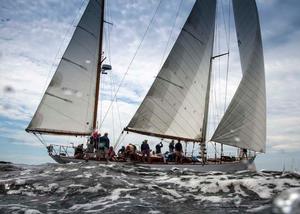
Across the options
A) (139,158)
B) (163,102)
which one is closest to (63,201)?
(139,158)

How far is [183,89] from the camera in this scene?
2650 cm

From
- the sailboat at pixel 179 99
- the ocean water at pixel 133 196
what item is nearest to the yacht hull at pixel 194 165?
the sailboat at pixel 179 99

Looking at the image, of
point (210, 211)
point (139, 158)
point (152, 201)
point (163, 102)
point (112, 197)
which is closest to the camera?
point (210, 211)

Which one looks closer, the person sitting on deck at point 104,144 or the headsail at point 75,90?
the person sitting on deck at point 104,144

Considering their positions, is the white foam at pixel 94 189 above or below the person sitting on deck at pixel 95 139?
below

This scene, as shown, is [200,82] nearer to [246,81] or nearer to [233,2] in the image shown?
[246,81]

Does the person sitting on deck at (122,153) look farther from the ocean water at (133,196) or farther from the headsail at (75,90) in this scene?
the ocean water at (133,196)

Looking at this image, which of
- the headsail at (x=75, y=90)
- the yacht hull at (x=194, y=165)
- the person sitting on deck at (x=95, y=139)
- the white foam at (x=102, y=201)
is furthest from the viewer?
the headsail at (x=75, y=90)

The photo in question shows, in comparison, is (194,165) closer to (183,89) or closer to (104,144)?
(183,89)

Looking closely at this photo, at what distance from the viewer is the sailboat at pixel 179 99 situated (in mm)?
24969

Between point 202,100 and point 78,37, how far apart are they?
40.0 feet

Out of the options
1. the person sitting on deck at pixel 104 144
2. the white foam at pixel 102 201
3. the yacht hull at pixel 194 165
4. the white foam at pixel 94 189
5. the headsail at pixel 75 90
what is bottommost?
the white foam at pixel 102 201

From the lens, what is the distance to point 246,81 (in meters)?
25.3

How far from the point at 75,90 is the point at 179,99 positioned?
8995 mm
